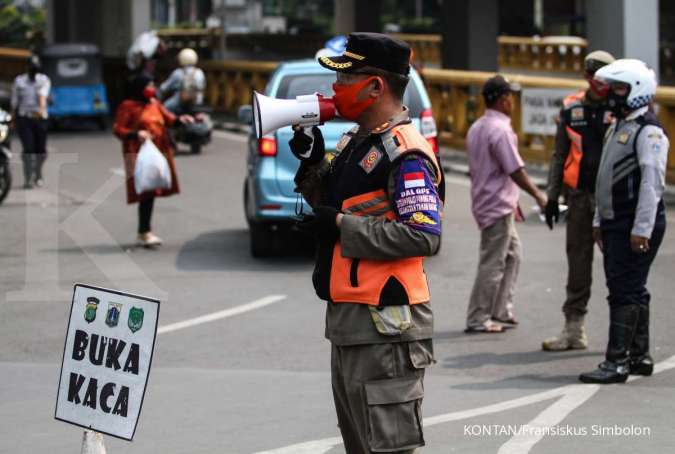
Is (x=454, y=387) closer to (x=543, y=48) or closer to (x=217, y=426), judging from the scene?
(x=217, y=426)

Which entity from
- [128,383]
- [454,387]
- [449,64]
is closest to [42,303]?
[454,387]

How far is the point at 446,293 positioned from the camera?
39.0ft

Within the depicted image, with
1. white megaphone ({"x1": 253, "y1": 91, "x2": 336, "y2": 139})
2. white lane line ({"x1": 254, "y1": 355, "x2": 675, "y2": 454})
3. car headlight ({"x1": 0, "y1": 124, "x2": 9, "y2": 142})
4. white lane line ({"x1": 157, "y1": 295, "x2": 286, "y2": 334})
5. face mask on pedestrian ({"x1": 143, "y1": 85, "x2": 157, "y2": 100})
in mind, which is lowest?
white lane line ({"x1": 157, "y1": 295, "x2": 286, "y2": 334})

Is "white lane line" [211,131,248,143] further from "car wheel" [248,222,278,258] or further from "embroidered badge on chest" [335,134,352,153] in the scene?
"embroidered badge on chest" [335,134,352,153]

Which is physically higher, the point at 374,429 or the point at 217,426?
the point at 374,429

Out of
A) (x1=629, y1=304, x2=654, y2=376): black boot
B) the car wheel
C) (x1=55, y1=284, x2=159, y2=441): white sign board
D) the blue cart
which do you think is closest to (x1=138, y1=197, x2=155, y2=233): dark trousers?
the car wheel

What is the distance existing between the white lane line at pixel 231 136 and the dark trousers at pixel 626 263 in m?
18.2

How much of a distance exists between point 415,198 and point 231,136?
22.7 metres

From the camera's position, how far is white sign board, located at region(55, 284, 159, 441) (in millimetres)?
5305

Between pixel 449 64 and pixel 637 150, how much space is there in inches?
971

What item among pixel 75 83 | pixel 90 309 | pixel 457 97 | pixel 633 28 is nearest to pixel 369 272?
pixel 90 309

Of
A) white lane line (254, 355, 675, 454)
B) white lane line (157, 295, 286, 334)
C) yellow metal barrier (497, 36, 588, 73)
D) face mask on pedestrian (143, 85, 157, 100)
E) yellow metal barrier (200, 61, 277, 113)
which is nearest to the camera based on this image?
white lane line (254, 355, 675, 454)

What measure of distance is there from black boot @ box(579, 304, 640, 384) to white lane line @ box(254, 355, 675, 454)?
0.35 feet

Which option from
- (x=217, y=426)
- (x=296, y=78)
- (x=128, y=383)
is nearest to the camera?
(x=128, y=383)
